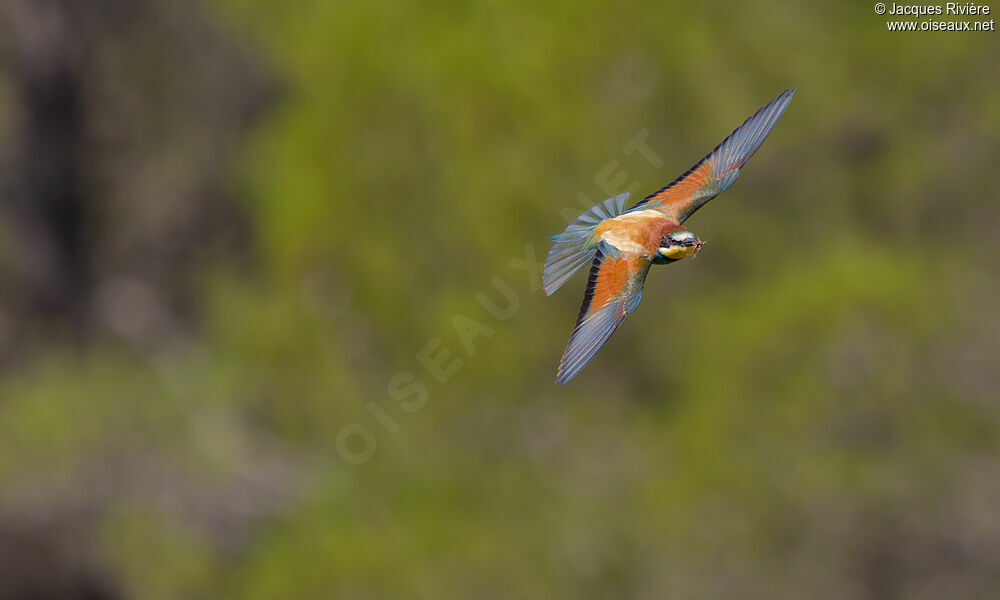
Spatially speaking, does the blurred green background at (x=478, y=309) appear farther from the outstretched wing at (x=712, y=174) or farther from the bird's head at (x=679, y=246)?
the bird's head at (x=679, y=246)

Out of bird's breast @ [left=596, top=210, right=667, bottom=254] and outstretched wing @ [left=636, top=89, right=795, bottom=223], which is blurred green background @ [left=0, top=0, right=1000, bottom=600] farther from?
bird's breast @ [left=596, top=210, right=667, bottom=254]

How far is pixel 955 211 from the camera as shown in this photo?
28.1 feet

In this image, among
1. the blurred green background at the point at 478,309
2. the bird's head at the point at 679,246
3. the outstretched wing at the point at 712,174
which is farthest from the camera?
the blurred green background at the point at 478,309

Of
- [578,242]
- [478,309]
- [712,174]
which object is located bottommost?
[478,309]

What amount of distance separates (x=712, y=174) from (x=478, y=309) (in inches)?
301

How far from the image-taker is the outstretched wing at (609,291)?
1.35 meters

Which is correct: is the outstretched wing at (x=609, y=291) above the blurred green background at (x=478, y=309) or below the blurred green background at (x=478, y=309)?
above

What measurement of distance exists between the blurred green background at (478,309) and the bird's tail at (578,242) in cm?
490

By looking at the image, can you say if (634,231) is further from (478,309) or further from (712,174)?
(478,309)

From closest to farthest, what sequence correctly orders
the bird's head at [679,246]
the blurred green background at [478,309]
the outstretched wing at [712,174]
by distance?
the bird's head at [679,246] → the outstretched wing at [712,174] → the blurred green background at [478,309]

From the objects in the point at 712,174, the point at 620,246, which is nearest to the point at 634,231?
the point at 620,246

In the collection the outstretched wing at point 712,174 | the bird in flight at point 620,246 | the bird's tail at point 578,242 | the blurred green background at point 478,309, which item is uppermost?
the bird's tail at point 578,242

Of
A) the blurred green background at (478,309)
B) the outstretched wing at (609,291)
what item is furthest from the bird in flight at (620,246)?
the blurred green background at (478,309)

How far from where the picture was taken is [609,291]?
1.43 m
